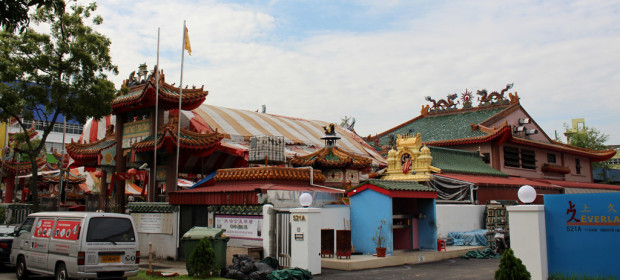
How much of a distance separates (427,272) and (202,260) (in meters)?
6.85

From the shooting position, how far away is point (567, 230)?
1048 cm

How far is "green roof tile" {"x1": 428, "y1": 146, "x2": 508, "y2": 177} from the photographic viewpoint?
96.1ft

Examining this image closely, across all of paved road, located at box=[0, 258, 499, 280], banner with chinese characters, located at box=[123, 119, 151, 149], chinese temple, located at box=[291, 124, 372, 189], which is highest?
banner with chinese characters, located at box=[123, 119, 151, 149]

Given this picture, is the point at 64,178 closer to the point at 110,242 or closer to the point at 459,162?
the point at 459,162

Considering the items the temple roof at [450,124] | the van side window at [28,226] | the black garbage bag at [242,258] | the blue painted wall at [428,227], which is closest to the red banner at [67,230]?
the van side window at [28,226]

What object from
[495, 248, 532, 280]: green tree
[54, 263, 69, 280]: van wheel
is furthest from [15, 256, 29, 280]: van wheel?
[495, 248, 532, 280]: green tree

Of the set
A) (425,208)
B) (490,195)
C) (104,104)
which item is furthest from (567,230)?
(490,195)

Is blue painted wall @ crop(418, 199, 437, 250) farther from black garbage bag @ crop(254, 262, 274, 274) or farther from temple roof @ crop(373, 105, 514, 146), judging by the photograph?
temple roof @ crop(373, 105, 514, 146)

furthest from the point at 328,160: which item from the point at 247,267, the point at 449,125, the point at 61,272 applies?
the point at 449,125

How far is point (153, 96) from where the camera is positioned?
72.7ft

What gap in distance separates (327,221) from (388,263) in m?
2.52

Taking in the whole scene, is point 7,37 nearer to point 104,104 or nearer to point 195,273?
point 104,104

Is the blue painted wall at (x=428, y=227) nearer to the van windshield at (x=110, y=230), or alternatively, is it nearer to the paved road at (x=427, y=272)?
the paved road at (x=427, y=272)

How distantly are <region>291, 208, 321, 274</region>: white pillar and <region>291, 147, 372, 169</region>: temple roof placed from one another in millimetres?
10074
